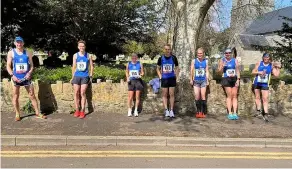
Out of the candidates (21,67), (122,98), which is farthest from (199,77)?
(21,67)

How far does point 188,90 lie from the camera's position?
919 cm

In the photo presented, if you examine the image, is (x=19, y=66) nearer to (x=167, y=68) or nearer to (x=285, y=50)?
(x=167, y=68)

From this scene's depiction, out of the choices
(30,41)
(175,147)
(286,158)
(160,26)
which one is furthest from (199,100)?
(160,26)

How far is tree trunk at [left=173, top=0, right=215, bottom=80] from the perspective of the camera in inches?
369

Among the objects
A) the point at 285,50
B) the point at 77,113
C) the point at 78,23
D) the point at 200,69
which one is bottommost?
the point at 77,113

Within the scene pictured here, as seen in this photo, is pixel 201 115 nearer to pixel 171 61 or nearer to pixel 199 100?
pixel 199 100

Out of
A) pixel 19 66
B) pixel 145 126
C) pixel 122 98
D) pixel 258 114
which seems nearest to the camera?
pixel 145 126

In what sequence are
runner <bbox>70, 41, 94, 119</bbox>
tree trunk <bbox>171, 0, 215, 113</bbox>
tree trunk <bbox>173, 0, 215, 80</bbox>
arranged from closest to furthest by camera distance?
runner <bbox>70, 41, 94, 119</bbox> < tree trunk <bbox>171, 0, 215, 113</bbox> < tree trunk <bbox>173, 0, 215, 80</bbox>

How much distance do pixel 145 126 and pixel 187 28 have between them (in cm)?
314

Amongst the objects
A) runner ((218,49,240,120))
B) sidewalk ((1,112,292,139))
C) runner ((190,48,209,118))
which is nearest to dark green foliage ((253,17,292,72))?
sidewalk ((1,112,292,139))

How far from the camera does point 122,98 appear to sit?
914cm

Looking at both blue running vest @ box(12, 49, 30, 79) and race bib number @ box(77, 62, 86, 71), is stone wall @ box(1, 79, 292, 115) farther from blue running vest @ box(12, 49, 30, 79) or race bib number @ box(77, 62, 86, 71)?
blue running vest @ box(12, 49, 30, 79)

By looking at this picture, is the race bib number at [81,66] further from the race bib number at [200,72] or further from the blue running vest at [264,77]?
the blue running vest at [264,77]

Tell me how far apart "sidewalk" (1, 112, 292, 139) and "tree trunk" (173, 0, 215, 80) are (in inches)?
64.2
